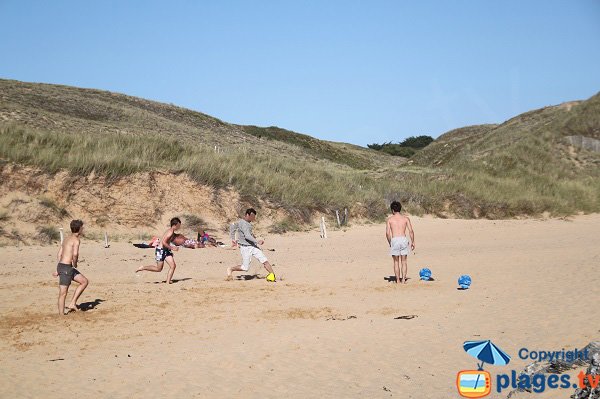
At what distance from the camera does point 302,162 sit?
116 feet

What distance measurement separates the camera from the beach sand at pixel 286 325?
7.54 metres

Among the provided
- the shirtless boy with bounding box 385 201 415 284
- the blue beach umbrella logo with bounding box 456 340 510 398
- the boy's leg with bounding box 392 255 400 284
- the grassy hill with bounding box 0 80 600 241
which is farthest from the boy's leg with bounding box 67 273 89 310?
the grassy hill with bounding box 0 80 600 241

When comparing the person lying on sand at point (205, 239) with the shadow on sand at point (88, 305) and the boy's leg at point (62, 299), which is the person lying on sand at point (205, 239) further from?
the boy's leg at point (62, 299)

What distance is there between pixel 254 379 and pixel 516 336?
3.75 metres

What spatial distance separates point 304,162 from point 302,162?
0.76 metres

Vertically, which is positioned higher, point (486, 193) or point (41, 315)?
point (486, 193)

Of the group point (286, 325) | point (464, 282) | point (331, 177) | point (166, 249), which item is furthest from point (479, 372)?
point (331, 177)

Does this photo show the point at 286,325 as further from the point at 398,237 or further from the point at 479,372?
the point at 398,237

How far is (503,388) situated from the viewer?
6.97 meters

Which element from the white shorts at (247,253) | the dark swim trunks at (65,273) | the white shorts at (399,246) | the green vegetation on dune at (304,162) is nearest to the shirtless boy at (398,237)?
the white shorts at (399,246)

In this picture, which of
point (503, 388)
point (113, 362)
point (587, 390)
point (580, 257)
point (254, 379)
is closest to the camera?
point (587, 390)

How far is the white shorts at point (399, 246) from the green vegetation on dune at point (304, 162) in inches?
443

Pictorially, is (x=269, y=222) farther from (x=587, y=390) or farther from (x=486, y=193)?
(x=587, y=390)

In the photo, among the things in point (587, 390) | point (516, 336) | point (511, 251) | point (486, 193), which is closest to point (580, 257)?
point (511, 251)
